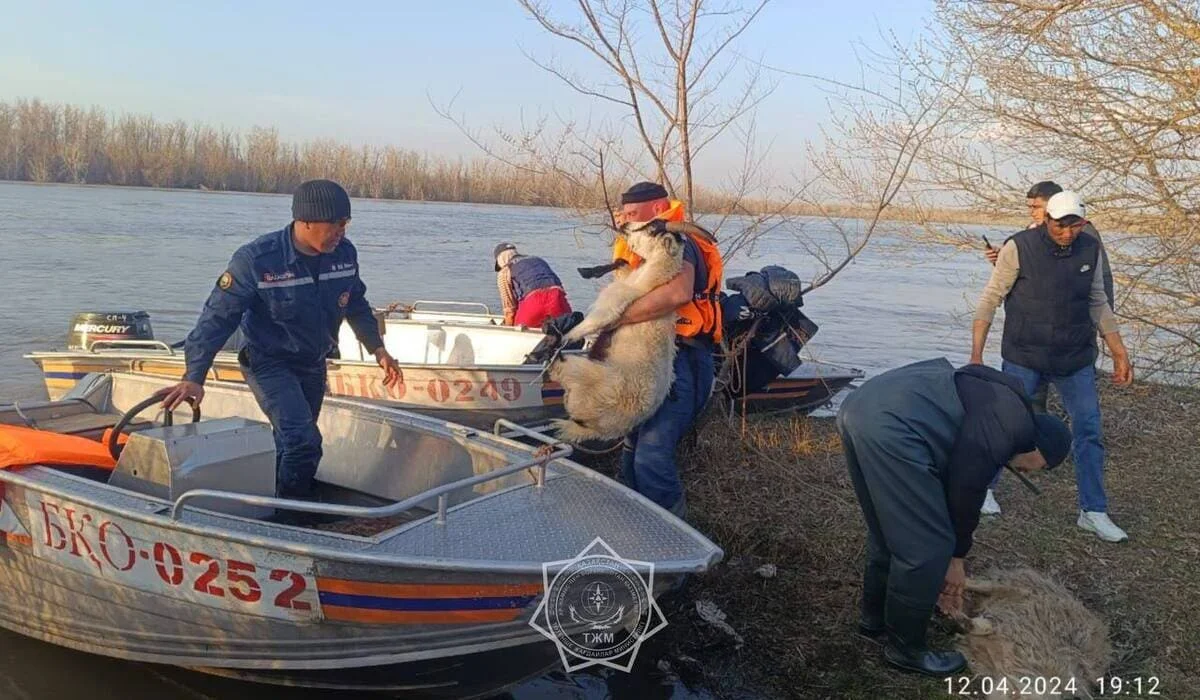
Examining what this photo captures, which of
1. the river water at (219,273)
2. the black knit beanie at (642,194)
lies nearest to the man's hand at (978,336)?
the black knit beanie at (642,194)

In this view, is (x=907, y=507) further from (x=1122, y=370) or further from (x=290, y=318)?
(x=290, y=318)

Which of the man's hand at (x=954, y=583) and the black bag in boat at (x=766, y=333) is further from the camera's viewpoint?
the black bag in boat at (x=766, y=333)

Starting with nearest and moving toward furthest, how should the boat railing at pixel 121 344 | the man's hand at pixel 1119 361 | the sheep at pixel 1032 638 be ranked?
the sheep at pixel 1032 638
the man's hand at pixel 1119 361
the boat railing at pixel 121 344

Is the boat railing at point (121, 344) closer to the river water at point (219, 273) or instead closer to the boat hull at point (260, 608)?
the river water at point (219, 273)

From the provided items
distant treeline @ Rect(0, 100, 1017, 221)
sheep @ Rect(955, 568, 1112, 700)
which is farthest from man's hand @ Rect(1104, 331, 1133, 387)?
distant treeline @ Rect(0, 100, 1017, 221)

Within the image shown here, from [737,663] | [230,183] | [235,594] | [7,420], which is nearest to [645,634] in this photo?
[737,663]

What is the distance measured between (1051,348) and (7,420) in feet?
18.0

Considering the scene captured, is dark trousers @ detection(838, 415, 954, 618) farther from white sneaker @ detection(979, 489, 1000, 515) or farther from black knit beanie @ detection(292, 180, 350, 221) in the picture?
black knit beanie @ detection(292, 180, 350, 221)

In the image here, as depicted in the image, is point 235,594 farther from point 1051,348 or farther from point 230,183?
point 230,183

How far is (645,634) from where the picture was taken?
3.76 meters

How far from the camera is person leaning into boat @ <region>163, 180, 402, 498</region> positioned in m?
3.92

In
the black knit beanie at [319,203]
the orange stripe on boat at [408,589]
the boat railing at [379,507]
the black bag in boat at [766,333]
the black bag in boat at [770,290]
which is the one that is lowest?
the orange stripe on boat at [408,589]

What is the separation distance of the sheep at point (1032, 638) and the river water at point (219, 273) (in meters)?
1.18

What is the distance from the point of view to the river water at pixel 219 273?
4000mm
